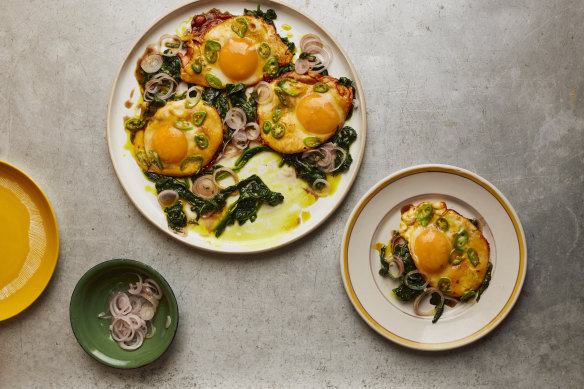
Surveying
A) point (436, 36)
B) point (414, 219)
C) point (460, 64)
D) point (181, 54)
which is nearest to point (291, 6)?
point (181, 54)

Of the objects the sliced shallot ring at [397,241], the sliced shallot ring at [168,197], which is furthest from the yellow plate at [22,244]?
the sliced shallot ring at [397,241]

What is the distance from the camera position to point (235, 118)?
3.92 m

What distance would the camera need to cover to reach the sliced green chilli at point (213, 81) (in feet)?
12.7

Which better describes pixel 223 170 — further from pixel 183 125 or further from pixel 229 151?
pixel 183 125

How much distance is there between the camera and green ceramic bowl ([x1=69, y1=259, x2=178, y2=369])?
3771 millimetres

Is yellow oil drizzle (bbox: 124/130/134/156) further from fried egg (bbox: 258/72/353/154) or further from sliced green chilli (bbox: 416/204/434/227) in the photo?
sliced green chilli (bbox: 416/204/434/227)

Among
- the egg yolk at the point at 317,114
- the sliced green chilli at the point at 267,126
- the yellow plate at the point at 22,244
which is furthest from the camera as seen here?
the yellow plate at the point at 22,244

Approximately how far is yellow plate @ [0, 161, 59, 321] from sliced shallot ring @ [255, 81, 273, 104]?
2135mm

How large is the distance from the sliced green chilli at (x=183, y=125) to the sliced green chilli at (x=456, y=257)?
2.51m

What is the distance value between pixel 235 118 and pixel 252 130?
18 centimetres

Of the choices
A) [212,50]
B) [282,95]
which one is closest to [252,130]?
[282,95]

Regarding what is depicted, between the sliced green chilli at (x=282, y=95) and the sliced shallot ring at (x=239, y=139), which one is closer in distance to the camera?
the sliced green chilli at (x=282, y=95)

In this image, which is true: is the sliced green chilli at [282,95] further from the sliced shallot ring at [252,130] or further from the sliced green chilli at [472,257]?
the sliced green chilli at [472,257]

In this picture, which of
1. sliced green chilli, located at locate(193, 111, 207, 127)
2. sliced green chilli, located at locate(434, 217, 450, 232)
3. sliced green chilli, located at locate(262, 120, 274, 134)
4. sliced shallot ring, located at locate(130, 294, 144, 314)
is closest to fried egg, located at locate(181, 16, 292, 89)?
sliced green chilli, located at locate(193, 111, 207, 127)
